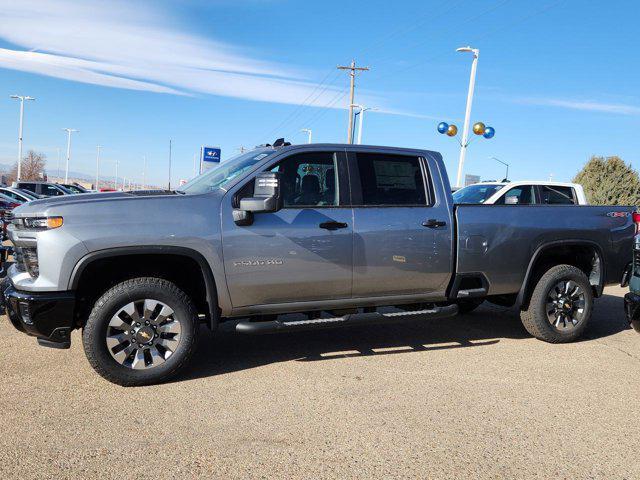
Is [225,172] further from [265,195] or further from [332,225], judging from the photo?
[332,225]

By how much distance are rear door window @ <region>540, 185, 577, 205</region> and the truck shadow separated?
3.42 meters

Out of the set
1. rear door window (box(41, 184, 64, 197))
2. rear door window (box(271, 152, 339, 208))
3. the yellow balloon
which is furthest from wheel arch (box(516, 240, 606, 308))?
rear door window (box(41, 184, 64, 197))

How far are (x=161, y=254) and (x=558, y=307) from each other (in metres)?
4.10

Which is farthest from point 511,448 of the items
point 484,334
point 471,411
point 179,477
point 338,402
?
point 484,334

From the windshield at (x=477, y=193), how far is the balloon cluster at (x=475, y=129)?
1080cm

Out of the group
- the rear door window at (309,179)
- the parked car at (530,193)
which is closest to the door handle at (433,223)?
the rear door window at (309,179)

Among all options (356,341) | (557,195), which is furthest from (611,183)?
(356,341)

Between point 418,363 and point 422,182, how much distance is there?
1.70 metres

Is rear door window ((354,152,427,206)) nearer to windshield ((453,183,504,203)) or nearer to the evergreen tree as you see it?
windshield ((453,183,504,203))

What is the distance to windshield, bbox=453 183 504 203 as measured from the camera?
9977mm

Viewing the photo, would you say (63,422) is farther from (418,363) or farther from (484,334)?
(484,334)

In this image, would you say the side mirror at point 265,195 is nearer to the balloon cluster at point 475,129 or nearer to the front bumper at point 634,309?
the front bumper at point 634,309

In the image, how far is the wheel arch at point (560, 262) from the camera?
18.3 ft

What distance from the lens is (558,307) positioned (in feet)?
18.9
